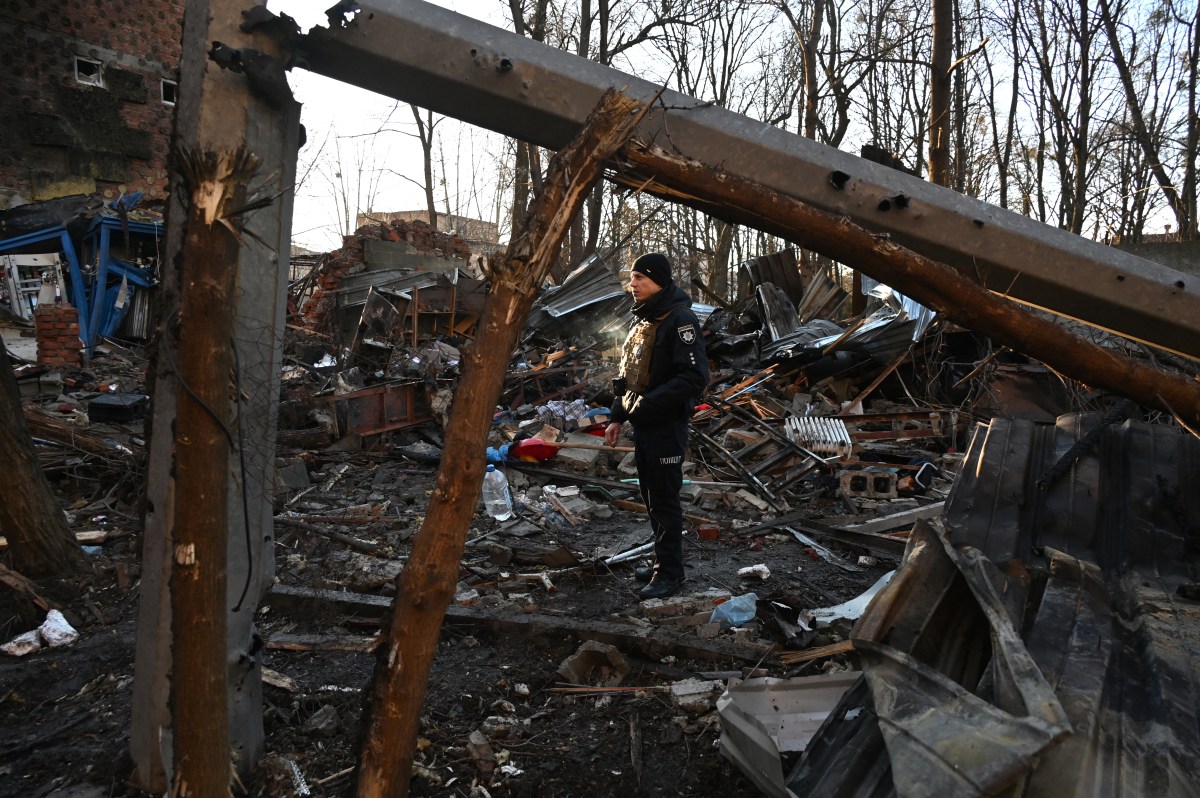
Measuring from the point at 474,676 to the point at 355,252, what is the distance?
14.0m

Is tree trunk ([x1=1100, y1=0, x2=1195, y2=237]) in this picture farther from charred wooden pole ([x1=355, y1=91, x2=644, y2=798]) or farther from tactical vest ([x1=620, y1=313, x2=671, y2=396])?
charred wooden pole ([x1=355, y1=91, x2=644, y2=798])

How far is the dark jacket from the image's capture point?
4.72 m

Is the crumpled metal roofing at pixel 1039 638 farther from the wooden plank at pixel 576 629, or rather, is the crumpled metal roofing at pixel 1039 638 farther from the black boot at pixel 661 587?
the black boot at pixel 661 587

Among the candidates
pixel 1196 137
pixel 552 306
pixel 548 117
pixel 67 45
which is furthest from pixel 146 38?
pixel 1196 137

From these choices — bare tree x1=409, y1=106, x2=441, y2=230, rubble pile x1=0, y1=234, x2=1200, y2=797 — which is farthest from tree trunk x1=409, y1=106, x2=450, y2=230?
rubble pile x1=0, y1=234, x2=1200, y2=797

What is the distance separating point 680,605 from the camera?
187 inches

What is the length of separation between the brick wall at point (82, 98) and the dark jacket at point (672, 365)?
19858 millimetres

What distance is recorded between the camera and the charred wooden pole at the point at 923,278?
2680 mm

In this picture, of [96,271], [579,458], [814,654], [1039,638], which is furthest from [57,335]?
[1039,638]

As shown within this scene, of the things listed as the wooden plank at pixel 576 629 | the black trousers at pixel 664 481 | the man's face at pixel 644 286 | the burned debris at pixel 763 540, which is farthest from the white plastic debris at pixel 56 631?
the man's face at pixel 644 286

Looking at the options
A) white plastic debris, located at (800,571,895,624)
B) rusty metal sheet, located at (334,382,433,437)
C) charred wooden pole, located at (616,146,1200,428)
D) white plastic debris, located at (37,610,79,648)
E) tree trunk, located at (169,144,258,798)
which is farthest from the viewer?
rusty metal sheet, located at (334,382,433,437)

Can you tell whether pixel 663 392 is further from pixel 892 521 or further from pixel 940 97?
pixel 940 97

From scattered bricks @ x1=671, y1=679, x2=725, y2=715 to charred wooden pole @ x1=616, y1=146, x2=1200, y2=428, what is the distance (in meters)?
2.08

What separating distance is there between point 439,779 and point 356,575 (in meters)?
2.57
